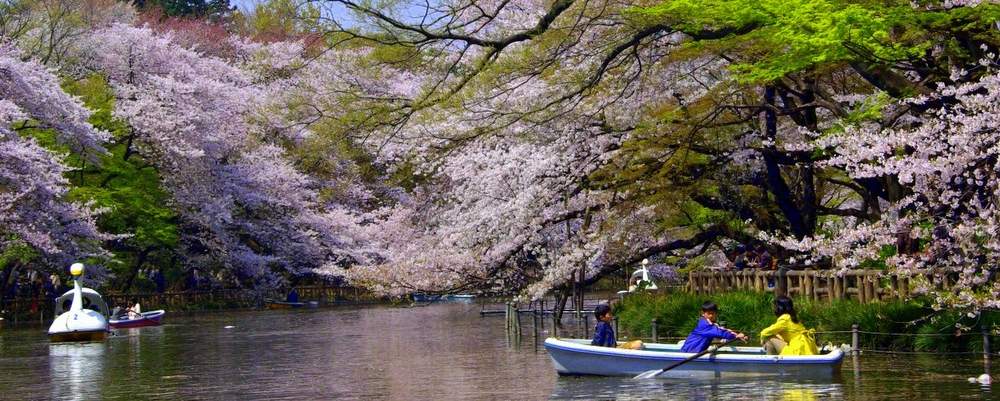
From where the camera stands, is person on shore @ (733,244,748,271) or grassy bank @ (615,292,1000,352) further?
person on shore @ (733,244,748,271)

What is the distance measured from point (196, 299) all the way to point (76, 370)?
31509 mm

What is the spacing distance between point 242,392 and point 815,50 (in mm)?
10926

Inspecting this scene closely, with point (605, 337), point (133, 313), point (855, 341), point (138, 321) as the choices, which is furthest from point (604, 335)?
point (133, 313)

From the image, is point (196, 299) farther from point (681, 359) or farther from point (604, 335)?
point (681, 359)

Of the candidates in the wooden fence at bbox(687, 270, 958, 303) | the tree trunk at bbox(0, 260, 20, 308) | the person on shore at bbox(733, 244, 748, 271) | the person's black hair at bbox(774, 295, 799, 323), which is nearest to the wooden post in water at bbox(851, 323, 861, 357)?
the wooden fence at bbox(687, 270, 958, 303)

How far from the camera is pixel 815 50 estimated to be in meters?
22.2

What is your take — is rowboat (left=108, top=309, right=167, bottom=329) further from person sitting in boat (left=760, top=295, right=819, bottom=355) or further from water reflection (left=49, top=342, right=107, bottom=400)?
person sitting in boat (left=760, top=295, right=819, bottom=355)

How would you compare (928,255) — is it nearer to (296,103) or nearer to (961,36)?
(961,36)

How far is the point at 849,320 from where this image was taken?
941 inches

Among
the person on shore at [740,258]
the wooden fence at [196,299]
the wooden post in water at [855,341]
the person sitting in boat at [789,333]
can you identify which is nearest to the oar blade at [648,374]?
the person sitting in boat at [789,333]

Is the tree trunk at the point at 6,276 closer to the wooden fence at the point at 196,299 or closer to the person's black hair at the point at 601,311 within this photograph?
the wooden fence at the point at 196,299

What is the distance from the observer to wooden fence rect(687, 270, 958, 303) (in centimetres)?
2217

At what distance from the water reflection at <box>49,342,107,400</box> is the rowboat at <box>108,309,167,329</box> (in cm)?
777

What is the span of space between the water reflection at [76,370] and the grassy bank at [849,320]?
11.9m
